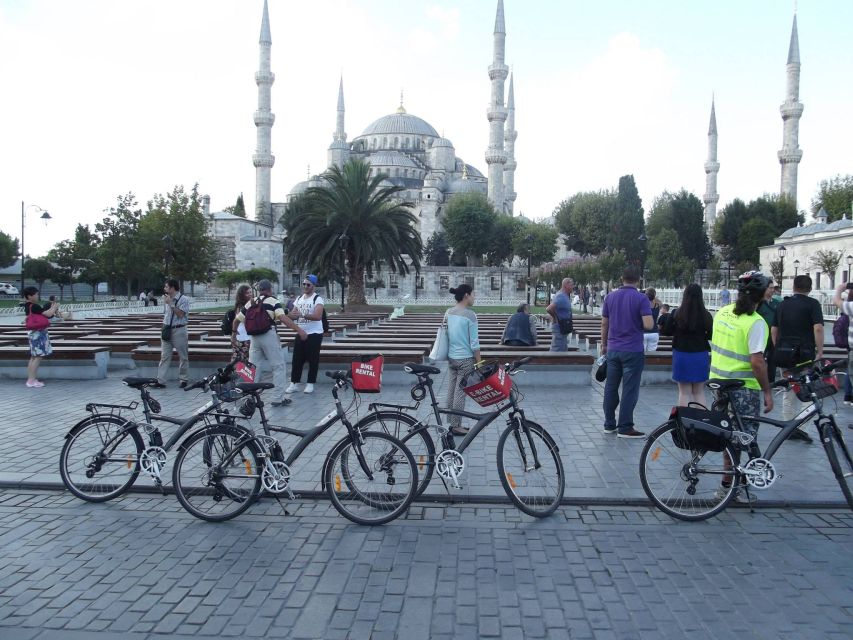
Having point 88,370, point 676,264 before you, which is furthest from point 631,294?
point 676,264

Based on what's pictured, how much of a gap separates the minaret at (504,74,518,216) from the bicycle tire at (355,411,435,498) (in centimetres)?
7727

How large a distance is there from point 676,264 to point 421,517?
147 feet

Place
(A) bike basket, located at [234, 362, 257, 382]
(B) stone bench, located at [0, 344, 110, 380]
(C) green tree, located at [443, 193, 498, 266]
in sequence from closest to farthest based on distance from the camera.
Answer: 1. (A) bike basket, located at [234, 362, 257, 382]
2. (B) stone bench, located at [0, 344, 110, 380]
3. (C) green tree, located at [443, 193, 498, 266]

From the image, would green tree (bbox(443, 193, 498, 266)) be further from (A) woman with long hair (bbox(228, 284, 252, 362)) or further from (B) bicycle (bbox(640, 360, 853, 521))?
(B) bicycle (bbox(640, 360, 853, 521))

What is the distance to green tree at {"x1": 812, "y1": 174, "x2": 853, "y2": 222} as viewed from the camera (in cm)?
6164

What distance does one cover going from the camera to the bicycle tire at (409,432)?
16.8 ft

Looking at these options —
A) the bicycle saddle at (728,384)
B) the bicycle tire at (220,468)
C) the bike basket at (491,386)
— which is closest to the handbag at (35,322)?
the bicycle tire at (220,468)

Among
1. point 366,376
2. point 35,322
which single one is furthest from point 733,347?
point 35,322

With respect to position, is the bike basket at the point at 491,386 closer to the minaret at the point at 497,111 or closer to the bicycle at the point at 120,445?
the bicycle at the point at 120,445

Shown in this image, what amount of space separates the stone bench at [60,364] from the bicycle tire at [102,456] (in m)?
7.19

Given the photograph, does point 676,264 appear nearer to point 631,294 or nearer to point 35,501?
point 631,294

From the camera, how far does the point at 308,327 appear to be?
10133 millimetres

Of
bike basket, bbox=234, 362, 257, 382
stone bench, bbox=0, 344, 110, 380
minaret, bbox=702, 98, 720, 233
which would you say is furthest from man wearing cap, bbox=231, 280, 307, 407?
minaret, bbox=702, 98, 720, 233

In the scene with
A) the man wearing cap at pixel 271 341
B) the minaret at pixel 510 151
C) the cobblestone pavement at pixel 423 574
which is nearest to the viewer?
the cobblestone pavement at pixel 423 574
